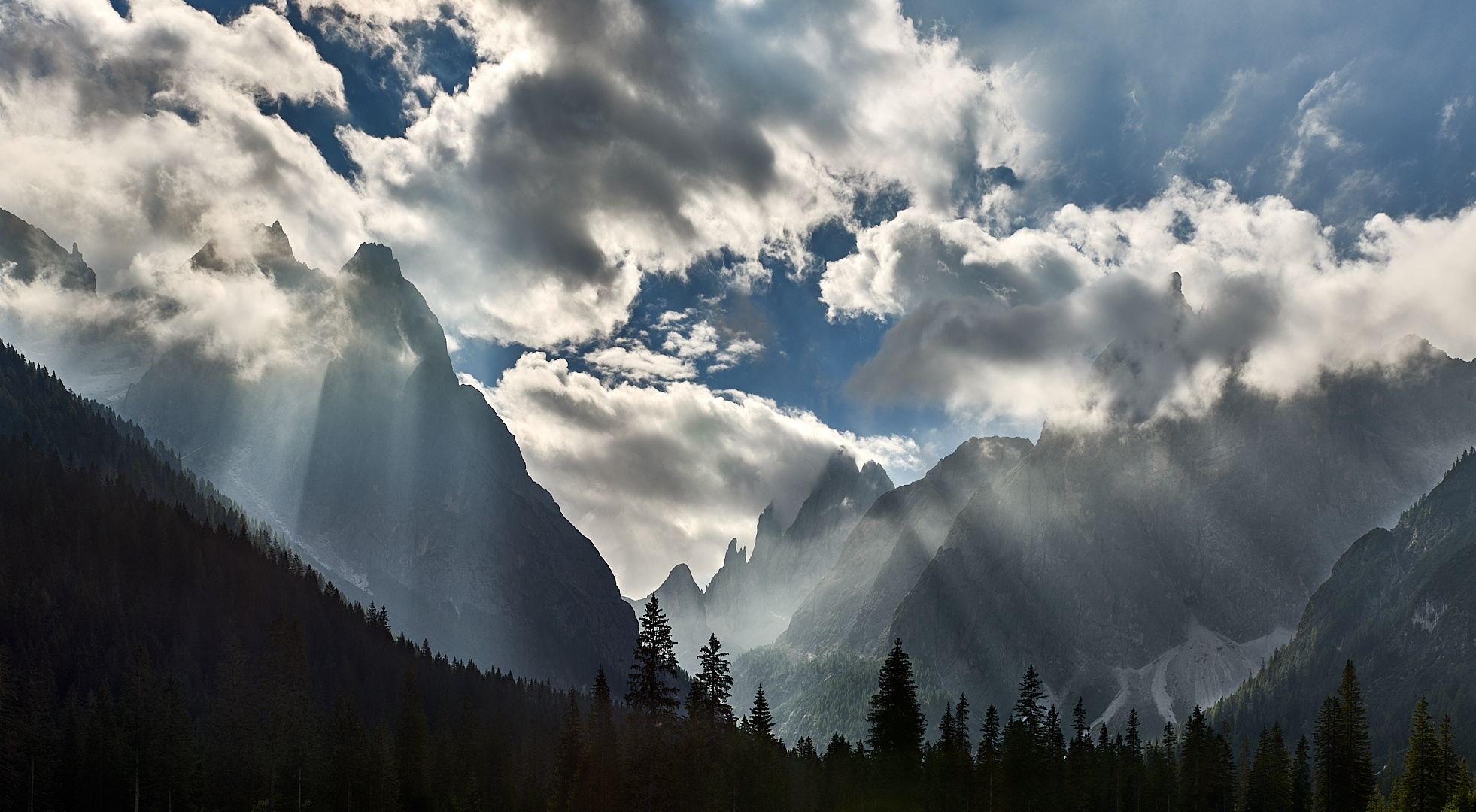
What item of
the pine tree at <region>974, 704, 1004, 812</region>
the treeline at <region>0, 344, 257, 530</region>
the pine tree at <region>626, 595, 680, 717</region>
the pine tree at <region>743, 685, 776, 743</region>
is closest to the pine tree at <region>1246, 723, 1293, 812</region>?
the pine tree at <region>974, 704, 1004, 812</region>

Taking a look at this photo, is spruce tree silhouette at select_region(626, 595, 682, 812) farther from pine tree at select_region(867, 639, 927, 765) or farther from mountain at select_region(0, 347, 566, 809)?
mountain at select_region(0, 347, 566, 809)

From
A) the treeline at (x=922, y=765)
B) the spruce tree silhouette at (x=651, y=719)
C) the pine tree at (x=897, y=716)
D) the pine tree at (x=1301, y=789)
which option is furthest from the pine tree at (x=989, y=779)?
the spruce tree silhouette at (x=651, y=719)

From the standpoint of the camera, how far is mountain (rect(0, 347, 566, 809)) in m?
74.4

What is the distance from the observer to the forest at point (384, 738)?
65750 mm

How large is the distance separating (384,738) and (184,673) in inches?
1679

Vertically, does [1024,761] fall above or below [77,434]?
below

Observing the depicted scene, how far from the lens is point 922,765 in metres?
74.4

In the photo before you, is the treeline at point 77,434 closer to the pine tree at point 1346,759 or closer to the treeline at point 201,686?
the treeline at point 201,686

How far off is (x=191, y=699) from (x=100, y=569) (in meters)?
28.9

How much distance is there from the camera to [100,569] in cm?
12419

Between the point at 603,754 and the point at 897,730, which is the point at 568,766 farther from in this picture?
the point at 897,730

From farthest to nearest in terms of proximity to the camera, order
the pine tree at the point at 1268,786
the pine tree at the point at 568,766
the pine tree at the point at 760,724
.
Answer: the pine tree at the point at 1268,786 < the pine tree at the point at 760,724 < the pine tree at the point at 568,766

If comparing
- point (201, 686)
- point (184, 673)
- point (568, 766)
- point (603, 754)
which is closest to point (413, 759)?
point (568, 766)

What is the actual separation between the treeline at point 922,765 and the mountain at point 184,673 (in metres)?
22.0
